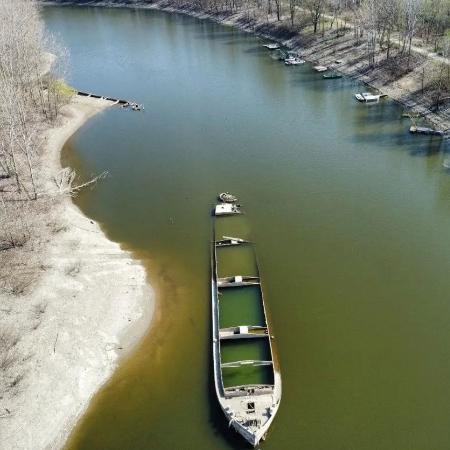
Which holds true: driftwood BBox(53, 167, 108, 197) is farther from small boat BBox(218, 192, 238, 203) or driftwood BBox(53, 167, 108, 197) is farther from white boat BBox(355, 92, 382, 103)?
white boat BBox(355, 92, 382, 103)

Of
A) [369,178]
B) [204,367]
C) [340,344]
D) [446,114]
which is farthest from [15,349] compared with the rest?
[446,114]

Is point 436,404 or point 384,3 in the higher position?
point 384,3

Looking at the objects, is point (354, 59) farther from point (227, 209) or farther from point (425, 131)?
point (227, 209)

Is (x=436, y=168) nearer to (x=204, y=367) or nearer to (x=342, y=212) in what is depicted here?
(x=342, y=212)

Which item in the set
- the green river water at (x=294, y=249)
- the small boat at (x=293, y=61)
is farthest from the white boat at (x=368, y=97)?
the small boat at (x=293, y=61)

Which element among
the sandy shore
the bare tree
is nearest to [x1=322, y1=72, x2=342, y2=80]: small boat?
the bare tree

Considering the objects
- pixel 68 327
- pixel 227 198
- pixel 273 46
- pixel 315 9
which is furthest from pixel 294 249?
pixel 315 9
